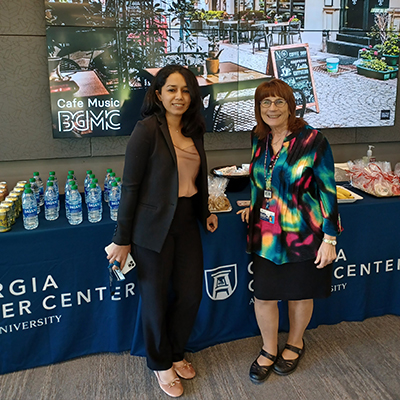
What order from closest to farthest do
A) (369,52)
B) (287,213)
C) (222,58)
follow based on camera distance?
(287,213) → (222,58) → (369,52)

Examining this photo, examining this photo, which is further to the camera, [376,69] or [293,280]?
[376,69]

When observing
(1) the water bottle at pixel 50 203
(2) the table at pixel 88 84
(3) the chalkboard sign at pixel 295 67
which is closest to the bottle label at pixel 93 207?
(1) the water bottle at pixel 50 203

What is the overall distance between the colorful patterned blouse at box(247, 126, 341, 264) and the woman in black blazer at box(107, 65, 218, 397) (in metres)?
0.28

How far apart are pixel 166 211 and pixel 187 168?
22cm

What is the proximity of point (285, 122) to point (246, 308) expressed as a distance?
117 cm

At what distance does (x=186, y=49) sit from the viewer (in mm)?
2621

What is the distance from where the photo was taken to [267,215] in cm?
192

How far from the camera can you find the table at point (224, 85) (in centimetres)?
273

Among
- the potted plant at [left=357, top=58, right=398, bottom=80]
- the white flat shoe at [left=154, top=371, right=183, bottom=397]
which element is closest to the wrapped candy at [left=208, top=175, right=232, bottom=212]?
the white flat shoe at [left=154, top=371, right=183, bottom=397]

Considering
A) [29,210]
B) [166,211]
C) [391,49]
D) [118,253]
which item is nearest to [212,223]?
[166,211]

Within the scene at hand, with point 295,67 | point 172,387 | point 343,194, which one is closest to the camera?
point 172,387

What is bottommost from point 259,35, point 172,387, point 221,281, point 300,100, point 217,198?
point 172,387

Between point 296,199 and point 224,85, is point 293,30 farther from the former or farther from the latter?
point 296,199

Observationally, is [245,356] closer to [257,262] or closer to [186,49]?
[257,262]
